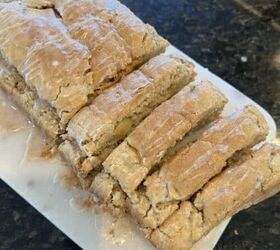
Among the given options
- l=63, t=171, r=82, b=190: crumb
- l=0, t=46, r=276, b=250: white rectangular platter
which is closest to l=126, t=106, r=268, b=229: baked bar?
l=0, t=46, r=276, b=250: white rectangular platter

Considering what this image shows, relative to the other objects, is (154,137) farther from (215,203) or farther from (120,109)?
(215,203)

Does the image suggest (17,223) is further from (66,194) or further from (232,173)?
(232,173)

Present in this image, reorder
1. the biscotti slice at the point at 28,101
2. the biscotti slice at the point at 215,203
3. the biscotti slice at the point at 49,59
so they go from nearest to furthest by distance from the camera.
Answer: the biscotti slice at the point at 215,203, the biscotti slice at the point at 49,59, the biscotti slice at the point at 28,101

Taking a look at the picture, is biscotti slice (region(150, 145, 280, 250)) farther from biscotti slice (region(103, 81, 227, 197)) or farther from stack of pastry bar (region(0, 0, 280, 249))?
biscotti slice (region(103, 81, 227, 197))

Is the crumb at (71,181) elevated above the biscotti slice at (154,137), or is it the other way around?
the biscotti slice at (154,137)

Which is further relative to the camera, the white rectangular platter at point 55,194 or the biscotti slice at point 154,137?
the white rectangular platter at point 55,194

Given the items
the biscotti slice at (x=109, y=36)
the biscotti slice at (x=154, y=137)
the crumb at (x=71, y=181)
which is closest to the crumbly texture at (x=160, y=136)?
the biscotti slice at (x=154, y=137)

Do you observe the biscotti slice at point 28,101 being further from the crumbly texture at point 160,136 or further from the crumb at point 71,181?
the crumbly texture at point 160,136
